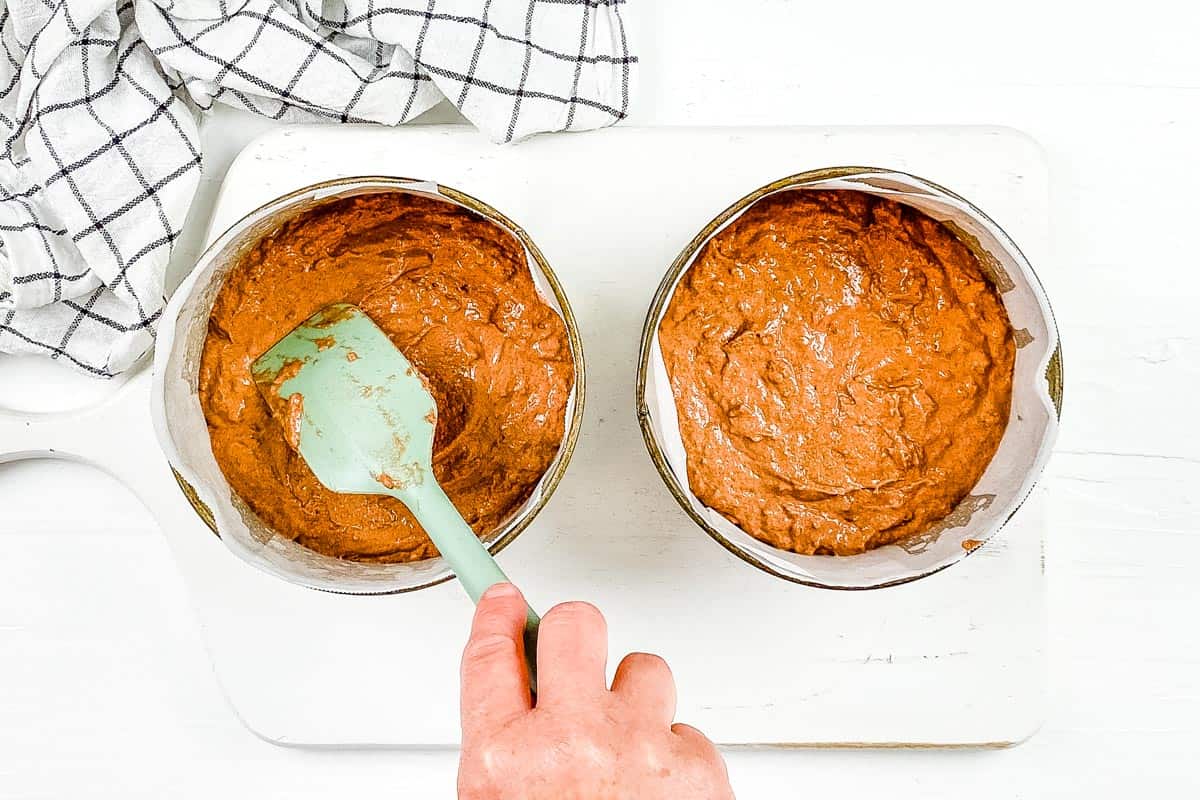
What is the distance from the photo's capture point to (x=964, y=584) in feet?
3.11

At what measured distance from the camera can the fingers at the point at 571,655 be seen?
62 centimetres

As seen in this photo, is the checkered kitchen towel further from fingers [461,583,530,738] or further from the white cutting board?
fingers [461,583,530,738]

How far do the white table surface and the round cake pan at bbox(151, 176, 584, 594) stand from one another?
0.64 ft

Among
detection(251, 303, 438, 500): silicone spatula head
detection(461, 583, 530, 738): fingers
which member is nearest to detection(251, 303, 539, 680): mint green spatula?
detection(251, 303, 438, 500): silicone spatula head

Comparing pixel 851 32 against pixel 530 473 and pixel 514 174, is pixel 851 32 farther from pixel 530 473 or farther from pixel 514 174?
pixel 530 473

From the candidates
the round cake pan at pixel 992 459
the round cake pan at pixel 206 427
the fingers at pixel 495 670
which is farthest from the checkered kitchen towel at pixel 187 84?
the fingers at pixel 495 670

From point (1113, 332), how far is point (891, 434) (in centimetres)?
32

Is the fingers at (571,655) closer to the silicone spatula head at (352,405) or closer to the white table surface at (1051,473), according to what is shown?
the silicone spatula head at (352,405)

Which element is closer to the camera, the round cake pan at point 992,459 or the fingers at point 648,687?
the fingers at point 648,687

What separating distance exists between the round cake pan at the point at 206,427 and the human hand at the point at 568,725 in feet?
0.55

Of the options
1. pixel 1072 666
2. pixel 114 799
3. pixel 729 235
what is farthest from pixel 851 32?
pixel 114 799

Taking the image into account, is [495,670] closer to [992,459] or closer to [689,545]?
[689,545]

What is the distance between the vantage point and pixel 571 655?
2.06 ft

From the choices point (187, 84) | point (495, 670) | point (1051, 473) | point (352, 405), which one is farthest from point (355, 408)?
point (1051, 473)
